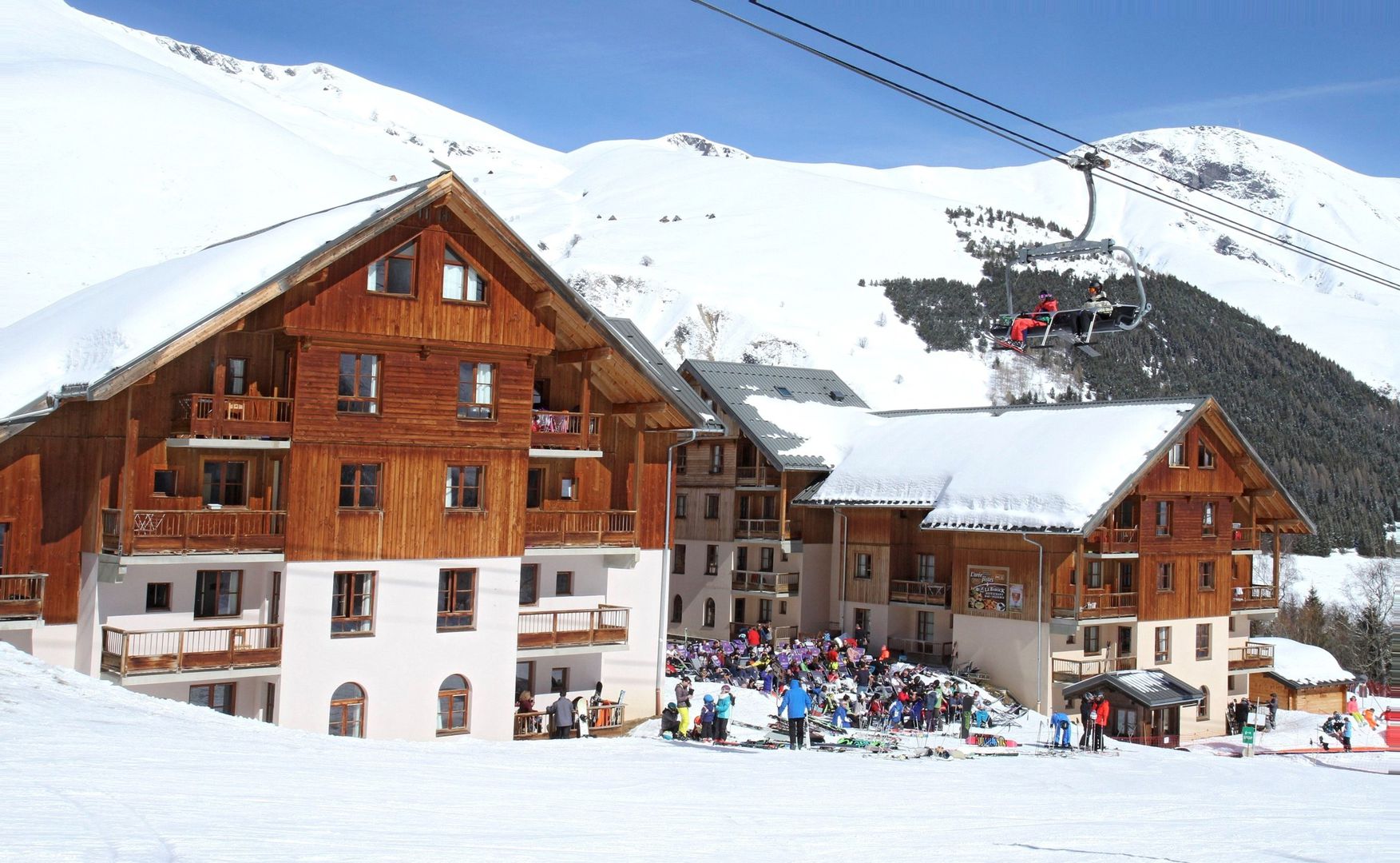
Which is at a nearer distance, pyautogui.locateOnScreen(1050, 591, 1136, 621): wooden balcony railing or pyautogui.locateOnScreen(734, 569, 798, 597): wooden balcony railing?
pyautogui.locateOnScreen(1050, 591, 1136, 621): wooden balcony railing

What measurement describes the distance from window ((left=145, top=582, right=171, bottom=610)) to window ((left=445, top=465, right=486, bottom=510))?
21.1ft

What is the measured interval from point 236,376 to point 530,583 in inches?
373

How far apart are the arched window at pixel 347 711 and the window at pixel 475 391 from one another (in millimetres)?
6769

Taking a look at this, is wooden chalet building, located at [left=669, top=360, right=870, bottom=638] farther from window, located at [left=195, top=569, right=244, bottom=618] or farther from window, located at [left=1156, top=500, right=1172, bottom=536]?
window, located at [left=195, top=569, right=244, bottom=618]

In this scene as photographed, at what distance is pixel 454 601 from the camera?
31.8 metres

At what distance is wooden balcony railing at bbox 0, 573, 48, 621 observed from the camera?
2659cm

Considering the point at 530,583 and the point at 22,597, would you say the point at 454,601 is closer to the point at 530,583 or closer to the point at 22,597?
the point at 530,583

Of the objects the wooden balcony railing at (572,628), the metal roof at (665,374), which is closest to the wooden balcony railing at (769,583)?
the metal roof at (665,374)

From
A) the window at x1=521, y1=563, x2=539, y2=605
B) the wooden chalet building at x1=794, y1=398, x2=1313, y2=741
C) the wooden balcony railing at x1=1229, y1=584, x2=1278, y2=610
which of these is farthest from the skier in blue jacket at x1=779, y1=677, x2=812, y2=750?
the wooden balcony railing at x1=1229, y1=584, x2=1278, y2=610

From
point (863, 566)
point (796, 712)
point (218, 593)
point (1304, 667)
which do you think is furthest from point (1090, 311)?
point (1304, 667)

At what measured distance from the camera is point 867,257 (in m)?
191

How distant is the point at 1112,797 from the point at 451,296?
18.8 metres

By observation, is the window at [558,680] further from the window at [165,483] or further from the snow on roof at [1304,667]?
the snow on roof at [1304,667]

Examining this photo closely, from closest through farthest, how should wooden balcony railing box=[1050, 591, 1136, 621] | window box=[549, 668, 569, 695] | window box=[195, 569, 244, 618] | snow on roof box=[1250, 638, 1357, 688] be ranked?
1. window box=[195, 569, 244, 618]
2. window box=[549, 668, 569, 695]
3. wooden balcony railing box=[1050, 591, 1136, 621]
4. snow on roof box=[1250, 638, 1357, 688]
